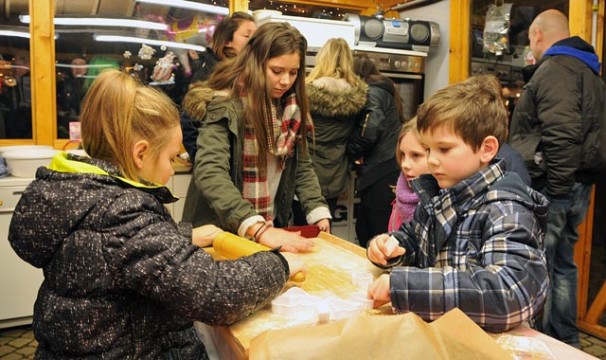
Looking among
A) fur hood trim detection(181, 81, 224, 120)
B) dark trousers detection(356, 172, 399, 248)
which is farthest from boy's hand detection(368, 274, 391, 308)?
dark trousers detection(356, 172, 399, 248)

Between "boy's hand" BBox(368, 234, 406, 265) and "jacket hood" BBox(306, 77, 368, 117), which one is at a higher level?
"jacket hood" BBox(306, 77, 368, 117)

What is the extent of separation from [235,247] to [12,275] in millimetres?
2115

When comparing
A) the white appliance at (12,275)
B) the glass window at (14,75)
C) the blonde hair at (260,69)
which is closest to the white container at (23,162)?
the white appliance at (12,275)

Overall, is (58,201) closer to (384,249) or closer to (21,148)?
(384,249)

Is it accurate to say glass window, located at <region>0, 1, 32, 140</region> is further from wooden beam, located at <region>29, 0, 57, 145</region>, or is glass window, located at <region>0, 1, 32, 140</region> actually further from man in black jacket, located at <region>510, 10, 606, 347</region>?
man in black jacket, located at <region>510, 10, 606, 347</region>

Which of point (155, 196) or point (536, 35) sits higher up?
point (536, 35)

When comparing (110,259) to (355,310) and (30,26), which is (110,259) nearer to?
(355,310)

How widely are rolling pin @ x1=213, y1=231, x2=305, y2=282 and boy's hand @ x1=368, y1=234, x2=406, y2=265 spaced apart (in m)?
0.19

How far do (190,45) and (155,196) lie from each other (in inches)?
117

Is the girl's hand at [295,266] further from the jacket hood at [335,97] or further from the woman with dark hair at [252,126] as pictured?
the jacket hood at [335,97]

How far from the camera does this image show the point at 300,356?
0.68 metres

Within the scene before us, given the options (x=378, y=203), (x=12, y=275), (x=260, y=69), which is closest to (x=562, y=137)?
(x=378, y=203)

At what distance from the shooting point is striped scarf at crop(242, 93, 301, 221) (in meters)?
1.82

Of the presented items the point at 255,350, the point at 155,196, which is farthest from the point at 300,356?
the point at 155,196
